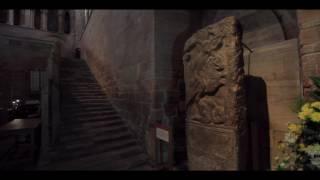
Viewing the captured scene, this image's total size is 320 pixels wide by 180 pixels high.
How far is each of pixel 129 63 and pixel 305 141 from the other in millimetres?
3142

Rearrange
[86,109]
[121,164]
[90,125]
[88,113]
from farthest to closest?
[86,109] < [88,113] < [90,125] < [121,164]

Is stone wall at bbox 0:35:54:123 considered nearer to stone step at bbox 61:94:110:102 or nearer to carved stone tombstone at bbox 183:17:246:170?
stone step at bbox 61:94:110:102

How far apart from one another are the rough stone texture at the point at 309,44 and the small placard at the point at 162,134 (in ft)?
5.14

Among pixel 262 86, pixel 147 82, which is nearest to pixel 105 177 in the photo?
pixel 262 86

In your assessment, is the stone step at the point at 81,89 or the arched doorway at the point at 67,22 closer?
the stone step at the point at 81,89

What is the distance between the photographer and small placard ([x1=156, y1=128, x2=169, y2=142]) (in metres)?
2.54

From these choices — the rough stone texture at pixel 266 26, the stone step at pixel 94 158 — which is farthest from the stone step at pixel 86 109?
the rough stone texture at pixel 266 26

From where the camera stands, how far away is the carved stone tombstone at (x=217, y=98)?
5.69ft

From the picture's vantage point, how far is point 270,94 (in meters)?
2.05

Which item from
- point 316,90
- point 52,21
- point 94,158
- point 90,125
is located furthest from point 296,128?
point 52,21

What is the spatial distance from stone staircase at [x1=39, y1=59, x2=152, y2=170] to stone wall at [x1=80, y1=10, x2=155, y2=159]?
9.8 inches

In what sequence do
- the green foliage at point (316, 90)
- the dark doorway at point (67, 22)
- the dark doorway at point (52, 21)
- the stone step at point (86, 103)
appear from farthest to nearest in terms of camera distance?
the dark doorway at point (67, 22)
the dark doorway at point (52, 21)
the stone step at point (86, 103)
the green foliage at point (316, 90)

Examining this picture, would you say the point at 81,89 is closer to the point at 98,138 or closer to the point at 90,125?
the point at 90,125

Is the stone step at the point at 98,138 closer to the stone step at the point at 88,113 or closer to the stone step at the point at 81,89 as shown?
the stone step at the point at 88,113
